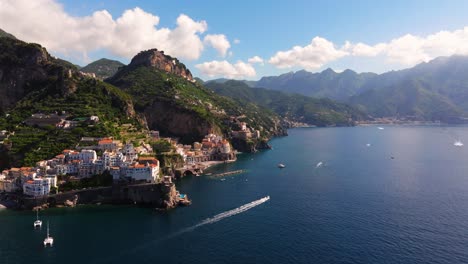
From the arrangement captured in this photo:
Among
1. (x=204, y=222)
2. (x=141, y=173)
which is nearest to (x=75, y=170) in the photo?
(x=141, y=173)

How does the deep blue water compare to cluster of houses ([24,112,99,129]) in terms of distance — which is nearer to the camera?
the deep blue water

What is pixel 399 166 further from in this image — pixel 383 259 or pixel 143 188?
pixel 143 188

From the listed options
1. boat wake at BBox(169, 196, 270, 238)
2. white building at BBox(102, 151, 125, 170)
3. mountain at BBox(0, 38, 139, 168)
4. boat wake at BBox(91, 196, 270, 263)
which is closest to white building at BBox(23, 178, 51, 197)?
white building at BBox(102, 151, 125, 170)

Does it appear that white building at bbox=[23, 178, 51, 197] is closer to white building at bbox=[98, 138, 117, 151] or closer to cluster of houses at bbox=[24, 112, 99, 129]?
white building at bbox=[98, 138, 117, 151]

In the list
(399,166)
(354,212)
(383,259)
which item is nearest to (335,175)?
(399,166)

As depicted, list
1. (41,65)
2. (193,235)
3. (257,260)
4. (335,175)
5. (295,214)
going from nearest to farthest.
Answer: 1. (257,260)
2. (193,235)
3. (295,214)
4. (335,175)
5. (41,65)

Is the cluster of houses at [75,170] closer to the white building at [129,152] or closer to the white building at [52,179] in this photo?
the white building at [52,179]
